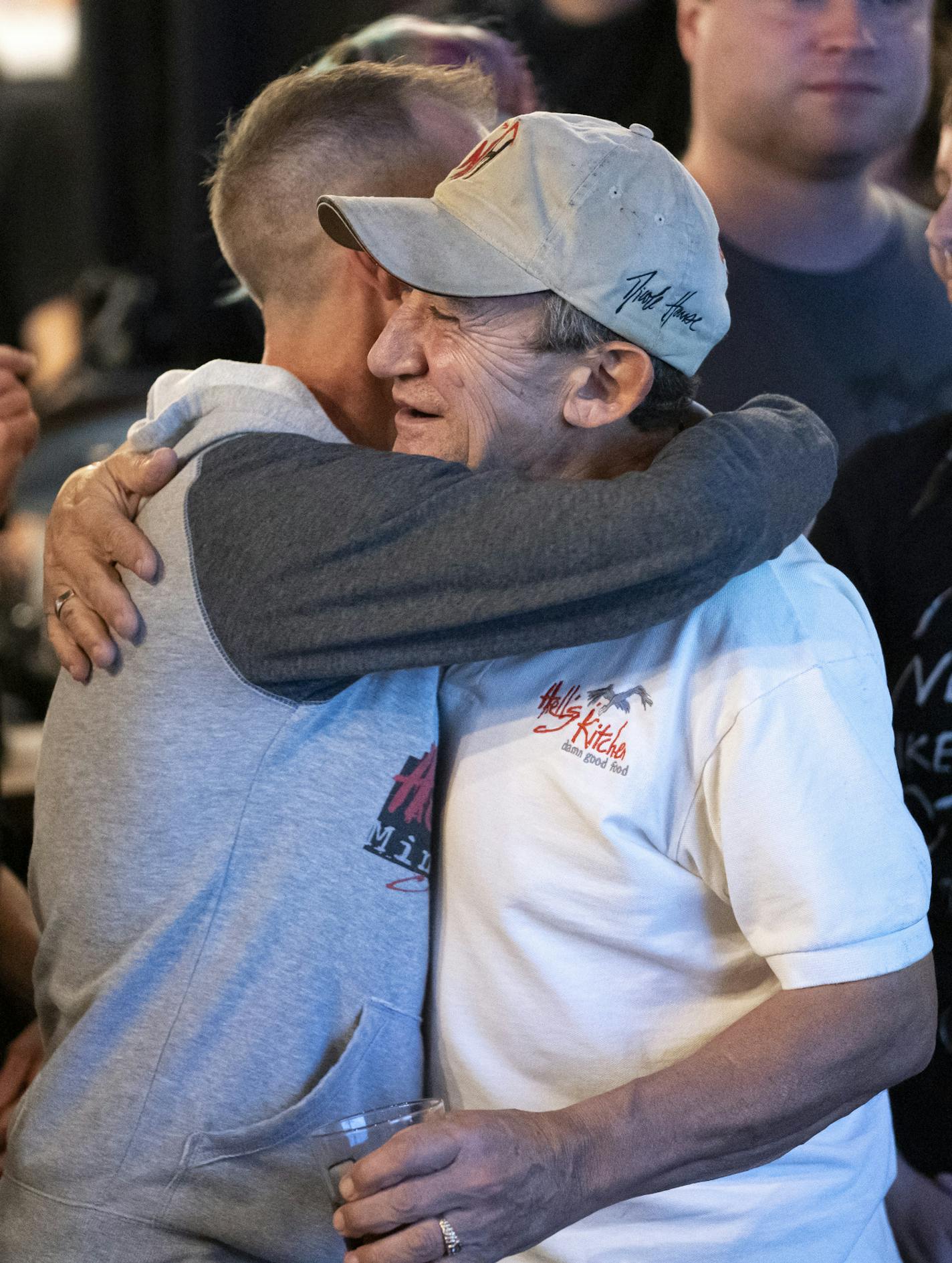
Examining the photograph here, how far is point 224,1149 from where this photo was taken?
1.14 metres

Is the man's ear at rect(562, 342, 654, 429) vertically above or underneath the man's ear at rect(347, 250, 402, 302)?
underneath

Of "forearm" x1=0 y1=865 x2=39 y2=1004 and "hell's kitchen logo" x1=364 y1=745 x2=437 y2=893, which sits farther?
"forearm" x1=0 y1=865 x2=39 y2=1004

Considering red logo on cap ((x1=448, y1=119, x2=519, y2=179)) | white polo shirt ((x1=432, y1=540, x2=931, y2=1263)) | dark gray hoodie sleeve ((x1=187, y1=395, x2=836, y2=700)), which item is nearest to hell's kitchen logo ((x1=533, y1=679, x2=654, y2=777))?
white polo shirt ((x1=432, y1=540, x2=931, y2=1263))

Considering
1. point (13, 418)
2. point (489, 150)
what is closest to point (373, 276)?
point (489, 150)

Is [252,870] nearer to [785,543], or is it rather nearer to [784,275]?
[785,543]

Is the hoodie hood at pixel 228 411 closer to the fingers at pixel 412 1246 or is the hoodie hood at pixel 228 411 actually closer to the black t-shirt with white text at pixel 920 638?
the fingers at pixel 412 1246

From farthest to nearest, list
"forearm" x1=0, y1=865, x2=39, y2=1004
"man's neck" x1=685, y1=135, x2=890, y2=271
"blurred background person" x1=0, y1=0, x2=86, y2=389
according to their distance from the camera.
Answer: "blurred background person" x1=0, y1=0, x2=86, y2=389, "man's neck" x1=685, y1=135, x2=890, y2=271, "forearm" x1=0, y1=865, x2=39, y2=1004

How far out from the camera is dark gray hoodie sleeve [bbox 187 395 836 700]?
39.4 inches

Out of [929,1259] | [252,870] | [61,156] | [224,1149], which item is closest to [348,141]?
[252,870]

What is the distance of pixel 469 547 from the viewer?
103cm

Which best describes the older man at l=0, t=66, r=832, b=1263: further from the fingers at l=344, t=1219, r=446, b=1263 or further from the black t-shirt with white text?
the black t-shirt with white text

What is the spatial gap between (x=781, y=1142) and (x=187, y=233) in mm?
3028

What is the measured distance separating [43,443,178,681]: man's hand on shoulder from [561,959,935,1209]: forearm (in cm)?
60

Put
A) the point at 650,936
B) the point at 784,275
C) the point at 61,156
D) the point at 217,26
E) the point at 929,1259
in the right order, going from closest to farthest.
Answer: the point at 650,936 < the point at 929,1259 < the point at 784,275 < the point at 217,26 < the point at 61,156
